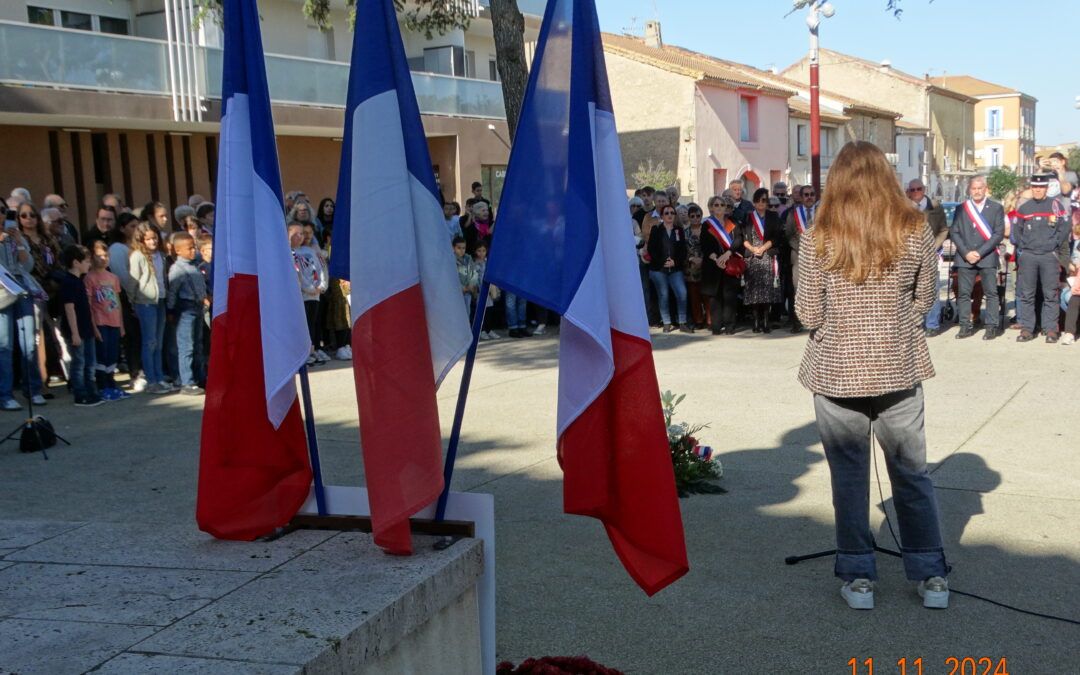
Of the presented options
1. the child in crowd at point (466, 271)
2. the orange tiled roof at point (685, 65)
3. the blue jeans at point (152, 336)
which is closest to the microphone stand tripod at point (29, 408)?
the blue jeans at point (152, 336)

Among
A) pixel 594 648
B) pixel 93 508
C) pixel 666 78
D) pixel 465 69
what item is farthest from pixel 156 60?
pixel 666 78

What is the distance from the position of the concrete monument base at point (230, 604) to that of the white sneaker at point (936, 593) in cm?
232

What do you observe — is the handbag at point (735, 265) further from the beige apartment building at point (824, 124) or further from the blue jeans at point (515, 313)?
the beige apartment building at point (824, 124)

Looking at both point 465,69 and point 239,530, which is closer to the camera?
point 239,530

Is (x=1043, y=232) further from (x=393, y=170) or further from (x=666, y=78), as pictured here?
(x=666, y=78)

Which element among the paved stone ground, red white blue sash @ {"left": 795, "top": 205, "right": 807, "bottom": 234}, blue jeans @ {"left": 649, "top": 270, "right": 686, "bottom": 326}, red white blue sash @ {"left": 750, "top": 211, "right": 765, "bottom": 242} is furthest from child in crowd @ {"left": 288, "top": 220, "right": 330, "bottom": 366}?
red white blue sash @ {"left": 795, "top": 205, "right": 807, "bottom": 234}

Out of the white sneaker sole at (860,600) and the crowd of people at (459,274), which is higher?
the crowd of people at (459,274)

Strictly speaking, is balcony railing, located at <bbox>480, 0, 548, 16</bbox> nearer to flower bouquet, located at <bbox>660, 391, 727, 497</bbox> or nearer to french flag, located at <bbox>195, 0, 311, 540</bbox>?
flower bouquet, located at <bbox>660, 391, 727, 497</bbox>

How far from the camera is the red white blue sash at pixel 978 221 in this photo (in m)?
13.6

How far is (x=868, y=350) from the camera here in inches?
183

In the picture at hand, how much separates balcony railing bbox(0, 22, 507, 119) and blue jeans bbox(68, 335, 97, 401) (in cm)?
611

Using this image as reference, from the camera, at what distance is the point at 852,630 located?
14.8 ft

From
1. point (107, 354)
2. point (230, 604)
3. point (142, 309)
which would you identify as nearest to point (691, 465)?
point (230, 604)

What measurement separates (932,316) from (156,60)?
1535cm
